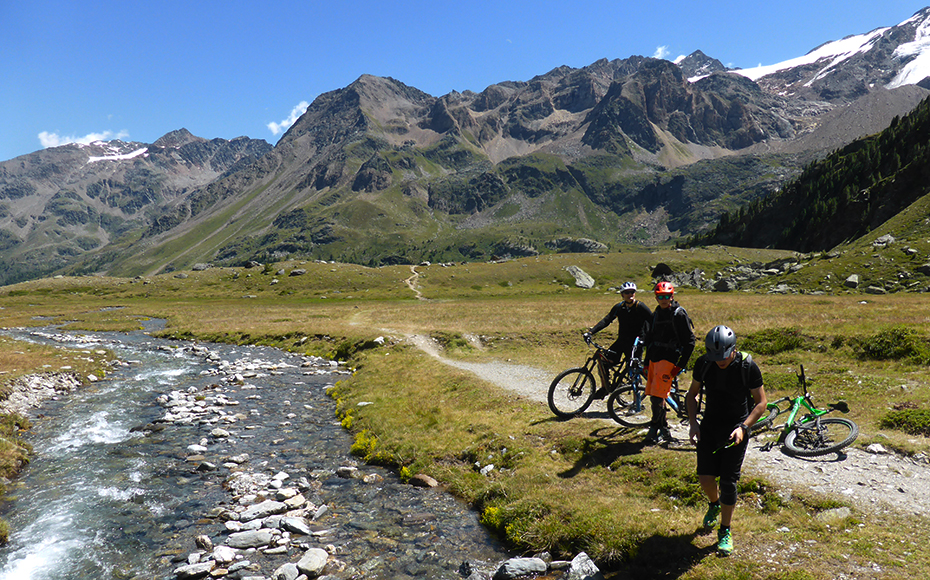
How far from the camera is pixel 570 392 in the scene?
15.9 meters

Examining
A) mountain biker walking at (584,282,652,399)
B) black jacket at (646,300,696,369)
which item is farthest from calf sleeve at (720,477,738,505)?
mountain biker walking at (584,282,652,399)

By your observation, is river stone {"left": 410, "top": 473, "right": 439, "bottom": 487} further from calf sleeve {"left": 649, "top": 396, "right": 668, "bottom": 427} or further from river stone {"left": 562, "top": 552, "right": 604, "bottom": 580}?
calf sleeve {"left": 649, "top": 396, "right": 668, "bottom": 427}

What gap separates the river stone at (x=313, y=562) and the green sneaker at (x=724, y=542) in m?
7.99

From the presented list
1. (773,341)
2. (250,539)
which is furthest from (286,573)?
(773,341)

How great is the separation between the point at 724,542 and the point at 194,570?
10.7 m

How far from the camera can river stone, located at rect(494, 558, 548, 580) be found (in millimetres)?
8914

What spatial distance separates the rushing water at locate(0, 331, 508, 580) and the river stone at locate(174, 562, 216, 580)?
0.38 meters

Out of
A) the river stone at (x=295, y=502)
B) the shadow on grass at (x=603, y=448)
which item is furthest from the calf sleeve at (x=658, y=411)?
the river stone at (x=295, y=502)

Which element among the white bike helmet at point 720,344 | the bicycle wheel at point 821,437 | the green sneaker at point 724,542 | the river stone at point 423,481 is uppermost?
the white bike helmet at point 720,344

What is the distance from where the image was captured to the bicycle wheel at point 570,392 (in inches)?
619

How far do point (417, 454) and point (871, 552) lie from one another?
38.0 ft

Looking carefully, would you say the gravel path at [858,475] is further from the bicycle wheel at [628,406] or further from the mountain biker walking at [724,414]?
the mountain biker walking at [724,414]

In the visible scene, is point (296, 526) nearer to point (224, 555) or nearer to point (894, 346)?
point (224, 555)

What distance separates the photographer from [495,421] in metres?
16.8
